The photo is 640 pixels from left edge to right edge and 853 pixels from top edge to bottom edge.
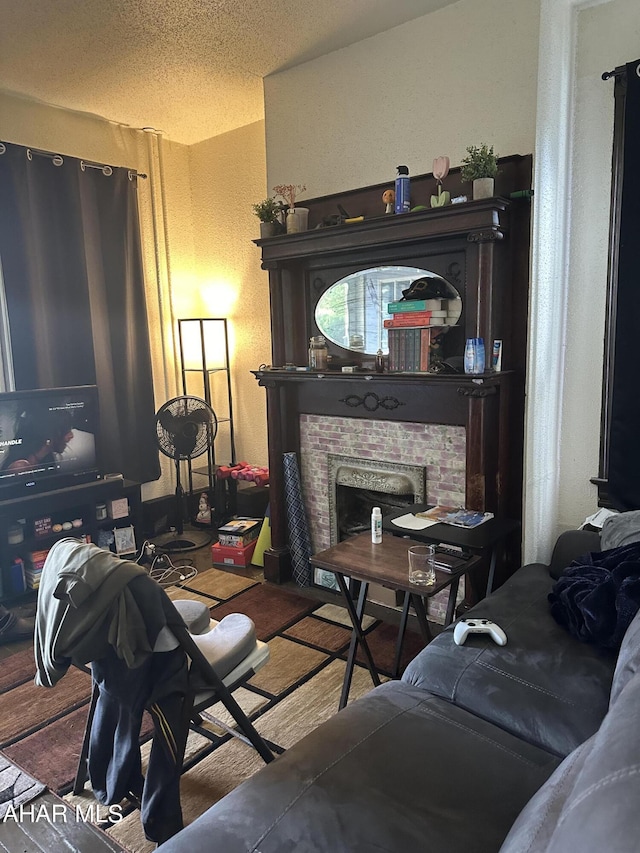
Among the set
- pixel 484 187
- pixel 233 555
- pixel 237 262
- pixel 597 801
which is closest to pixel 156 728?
pixel 597 801

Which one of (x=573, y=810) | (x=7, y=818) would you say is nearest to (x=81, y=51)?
(x=7, y=818)

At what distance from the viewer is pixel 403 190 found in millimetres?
2609

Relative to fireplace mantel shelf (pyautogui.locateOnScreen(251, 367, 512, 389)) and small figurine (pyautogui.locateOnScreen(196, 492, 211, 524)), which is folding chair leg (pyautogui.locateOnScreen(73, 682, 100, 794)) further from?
small figurine (pyautogui.locateOnScreen(196, 492, 211, 524))

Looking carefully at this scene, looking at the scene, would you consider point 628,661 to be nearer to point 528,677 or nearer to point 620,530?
point 528,677

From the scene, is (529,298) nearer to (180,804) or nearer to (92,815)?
(180,804)

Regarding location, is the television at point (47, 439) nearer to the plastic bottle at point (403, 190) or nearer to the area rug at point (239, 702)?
the area rug at point (239, 702)

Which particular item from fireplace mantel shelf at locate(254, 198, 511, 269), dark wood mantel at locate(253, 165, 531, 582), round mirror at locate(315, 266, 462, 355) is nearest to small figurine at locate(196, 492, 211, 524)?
dark wood mantel at locate(253, 165, 531, 582)

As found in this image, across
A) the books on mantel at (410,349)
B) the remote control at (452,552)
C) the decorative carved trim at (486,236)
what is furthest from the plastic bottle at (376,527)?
the decorative carved trim at (486,236)

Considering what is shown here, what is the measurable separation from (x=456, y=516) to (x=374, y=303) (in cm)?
117

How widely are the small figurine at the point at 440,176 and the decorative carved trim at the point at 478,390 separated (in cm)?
78

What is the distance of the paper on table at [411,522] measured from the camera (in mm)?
2291

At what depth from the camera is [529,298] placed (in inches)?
96.8

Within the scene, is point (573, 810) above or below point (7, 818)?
above

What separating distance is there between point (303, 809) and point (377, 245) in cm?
227
